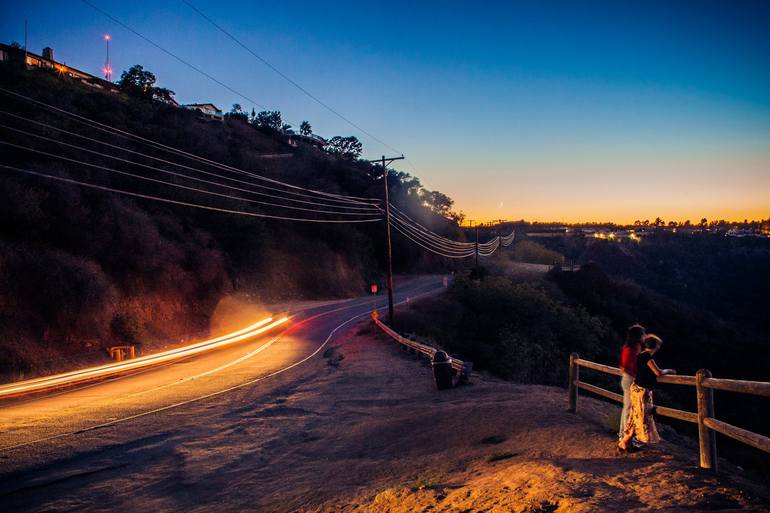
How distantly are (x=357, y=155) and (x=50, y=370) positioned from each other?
382 ft

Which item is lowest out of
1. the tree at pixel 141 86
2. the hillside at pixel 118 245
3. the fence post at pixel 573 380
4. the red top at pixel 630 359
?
the fence post at pixel 573 380

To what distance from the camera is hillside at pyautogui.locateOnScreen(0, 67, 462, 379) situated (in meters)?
23.2

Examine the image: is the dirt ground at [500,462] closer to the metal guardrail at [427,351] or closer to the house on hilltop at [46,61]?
the metal guardrail at [427,351]

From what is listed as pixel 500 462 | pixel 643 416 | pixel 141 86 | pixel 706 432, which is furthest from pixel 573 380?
pixel 141 86

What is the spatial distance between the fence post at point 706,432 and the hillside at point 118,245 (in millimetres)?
23241

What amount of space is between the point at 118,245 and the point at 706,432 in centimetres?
3244

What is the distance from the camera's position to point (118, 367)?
20.5 metres

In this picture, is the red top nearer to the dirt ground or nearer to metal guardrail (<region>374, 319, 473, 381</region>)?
the dirt ground

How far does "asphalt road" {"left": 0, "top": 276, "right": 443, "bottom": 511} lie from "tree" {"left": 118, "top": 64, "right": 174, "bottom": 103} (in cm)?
5713

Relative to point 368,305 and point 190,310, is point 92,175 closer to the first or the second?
point 190,310

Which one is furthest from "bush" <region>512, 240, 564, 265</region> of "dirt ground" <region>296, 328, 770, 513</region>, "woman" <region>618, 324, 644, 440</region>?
"woman" <region>618, 324, 644, 440</region>

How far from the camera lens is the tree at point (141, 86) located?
69062 millimetres

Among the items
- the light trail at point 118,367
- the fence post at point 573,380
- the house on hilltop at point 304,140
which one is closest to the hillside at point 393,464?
the fence post at point 573,380

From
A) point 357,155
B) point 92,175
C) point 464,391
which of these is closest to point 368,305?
point 92,175
